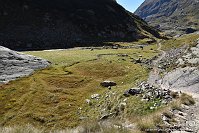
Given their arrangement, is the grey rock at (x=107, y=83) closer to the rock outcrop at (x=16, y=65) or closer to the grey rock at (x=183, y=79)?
the grey rock at (x=183, y=79)

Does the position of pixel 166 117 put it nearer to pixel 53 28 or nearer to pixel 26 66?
pixel 26 66

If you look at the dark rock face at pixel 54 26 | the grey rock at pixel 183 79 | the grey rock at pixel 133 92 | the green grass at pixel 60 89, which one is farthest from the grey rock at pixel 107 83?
the dark rock face at pixel 54 26

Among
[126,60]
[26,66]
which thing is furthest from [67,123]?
[126,60]

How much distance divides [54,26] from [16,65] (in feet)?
307

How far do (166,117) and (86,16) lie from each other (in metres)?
168

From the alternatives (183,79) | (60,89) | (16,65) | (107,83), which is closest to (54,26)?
(16,65)

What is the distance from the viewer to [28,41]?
148625 millimetres

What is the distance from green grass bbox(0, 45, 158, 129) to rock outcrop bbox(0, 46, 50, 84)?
92.9 inches

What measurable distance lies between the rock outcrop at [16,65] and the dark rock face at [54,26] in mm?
64060

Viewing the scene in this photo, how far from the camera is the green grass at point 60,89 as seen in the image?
158 ft

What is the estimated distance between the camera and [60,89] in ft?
201

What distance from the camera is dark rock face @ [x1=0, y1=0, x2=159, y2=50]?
15150cm

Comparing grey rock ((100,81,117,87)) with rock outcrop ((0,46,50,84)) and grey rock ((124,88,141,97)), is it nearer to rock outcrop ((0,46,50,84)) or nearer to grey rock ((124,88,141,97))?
grey rock ((124,88,141,97))

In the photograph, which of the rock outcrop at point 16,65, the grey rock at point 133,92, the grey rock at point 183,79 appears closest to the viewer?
the grey rock at point 183,79
